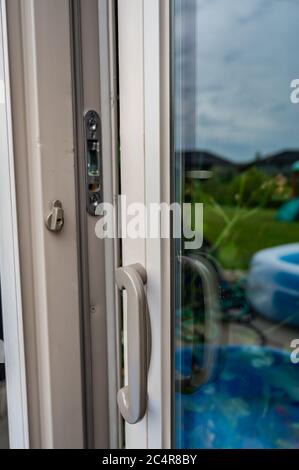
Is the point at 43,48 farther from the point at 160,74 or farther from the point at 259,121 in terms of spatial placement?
the point at 259,121

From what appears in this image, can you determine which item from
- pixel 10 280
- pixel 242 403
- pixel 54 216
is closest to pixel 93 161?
pixel 54 216

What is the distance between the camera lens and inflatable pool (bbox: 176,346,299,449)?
61 centimetres

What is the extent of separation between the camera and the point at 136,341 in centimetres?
64

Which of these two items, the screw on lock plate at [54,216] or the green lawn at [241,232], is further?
the screw on lock plate at [54,216]

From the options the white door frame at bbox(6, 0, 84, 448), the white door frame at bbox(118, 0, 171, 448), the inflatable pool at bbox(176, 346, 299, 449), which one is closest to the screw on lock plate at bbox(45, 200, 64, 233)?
the white door frame at bbox(6, 0, 84, 448)

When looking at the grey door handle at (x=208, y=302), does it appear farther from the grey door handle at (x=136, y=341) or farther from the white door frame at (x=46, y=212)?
the white door frame at (x=46, y=212)

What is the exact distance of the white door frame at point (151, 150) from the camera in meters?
0.62

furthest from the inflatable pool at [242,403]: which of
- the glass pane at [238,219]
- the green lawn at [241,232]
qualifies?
the green lawn at [241,232]

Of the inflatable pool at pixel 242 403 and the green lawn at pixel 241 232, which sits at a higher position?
the green lawn at pixel 241 232
